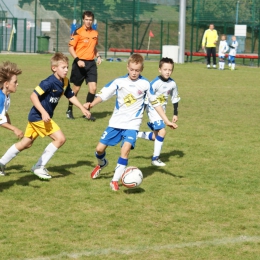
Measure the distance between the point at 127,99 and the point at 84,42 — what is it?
253 inches

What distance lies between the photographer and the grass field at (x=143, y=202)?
5766 millimetres

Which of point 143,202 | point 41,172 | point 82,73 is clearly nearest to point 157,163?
point 41,172

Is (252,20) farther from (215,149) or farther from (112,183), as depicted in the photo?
(112,183)

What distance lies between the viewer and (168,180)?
859 cm

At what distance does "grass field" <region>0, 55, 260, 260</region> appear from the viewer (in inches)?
227

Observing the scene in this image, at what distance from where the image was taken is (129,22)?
42781 mm

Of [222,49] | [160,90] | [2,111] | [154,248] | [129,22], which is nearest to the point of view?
[154,248]

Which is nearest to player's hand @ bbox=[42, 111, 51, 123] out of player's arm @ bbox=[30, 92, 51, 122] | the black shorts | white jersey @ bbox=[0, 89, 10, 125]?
player's arm @ bbox=[30, 92, 51, 122]

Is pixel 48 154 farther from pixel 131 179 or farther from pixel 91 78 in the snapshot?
pixel 91 78

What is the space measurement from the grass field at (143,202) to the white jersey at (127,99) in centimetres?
82

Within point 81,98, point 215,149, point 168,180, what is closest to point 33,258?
point 168,180

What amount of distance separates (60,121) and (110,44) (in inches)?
1258

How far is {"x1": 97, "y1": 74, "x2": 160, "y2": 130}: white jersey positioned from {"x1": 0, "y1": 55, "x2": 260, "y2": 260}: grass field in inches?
32.2

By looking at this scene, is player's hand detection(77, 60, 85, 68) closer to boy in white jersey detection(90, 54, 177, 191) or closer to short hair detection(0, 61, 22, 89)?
boy in white jersey detection(90, 54, 177, 191)
